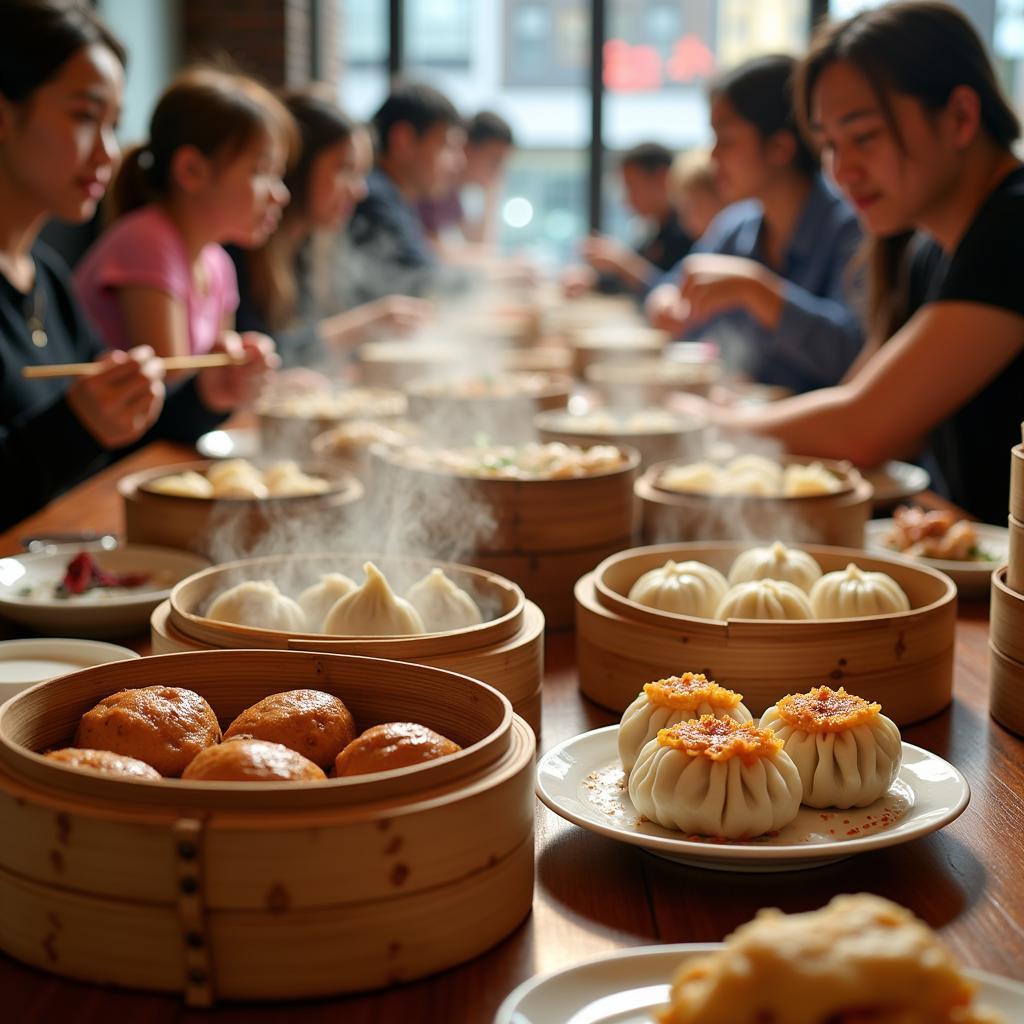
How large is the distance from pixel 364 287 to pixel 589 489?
506 centimetres

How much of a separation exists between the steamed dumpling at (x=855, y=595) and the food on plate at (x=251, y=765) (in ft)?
2.81

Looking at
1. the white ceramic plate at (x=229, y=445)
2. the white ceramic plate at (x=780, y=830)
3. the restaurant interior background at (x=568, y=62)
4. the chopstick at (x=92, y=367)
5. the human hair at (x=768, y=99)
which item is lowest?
the white ceramic plate at (x=229, y=445)

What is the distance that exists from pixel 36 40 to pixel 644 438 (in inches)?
65.2

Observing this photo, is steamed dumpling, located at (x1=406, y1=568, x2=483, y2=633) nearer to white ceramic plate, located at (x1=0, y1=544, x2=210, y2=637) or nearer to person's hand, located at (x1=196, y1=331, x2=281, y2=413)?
white ceramic plate, located at (x1=0, y1=544, x2=210, y2=637)

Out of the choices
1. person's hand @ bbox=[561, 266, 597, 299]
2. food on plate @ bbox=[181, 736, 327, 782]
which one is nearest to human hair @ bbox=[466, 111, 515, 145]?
person's hand @ bbox=[561, 266, 597, 299]

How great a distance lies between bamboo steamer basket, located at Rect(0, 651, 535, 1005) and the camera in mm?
902

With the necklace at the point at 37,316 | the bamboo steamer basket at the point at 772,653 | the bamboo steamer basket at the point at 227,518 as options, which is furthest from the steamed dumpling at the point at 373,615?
the necklace at the point at 37,316

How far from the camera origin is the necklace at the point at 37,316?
3.21m

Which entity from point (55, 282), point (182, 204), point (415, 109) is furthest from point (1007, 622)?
point (415, 109)

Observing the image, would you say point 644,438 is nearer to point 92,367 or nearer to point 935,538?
point 935,538

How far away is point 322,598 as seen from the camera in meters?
1.59

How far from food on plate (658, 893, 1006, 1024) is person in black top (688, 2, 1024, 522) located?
2.20 meters

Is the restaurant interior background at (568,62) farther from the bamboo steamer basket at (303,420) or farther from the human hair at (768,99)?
the bamboo steamer basket at (303,420)

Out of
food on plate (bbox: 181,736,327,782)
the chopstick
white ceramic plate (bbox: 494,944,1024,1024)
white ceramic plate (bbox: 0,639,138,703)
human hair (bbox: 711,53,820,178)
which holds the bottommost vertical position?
white ceramic plate (bbox: 0,639,138,703)
